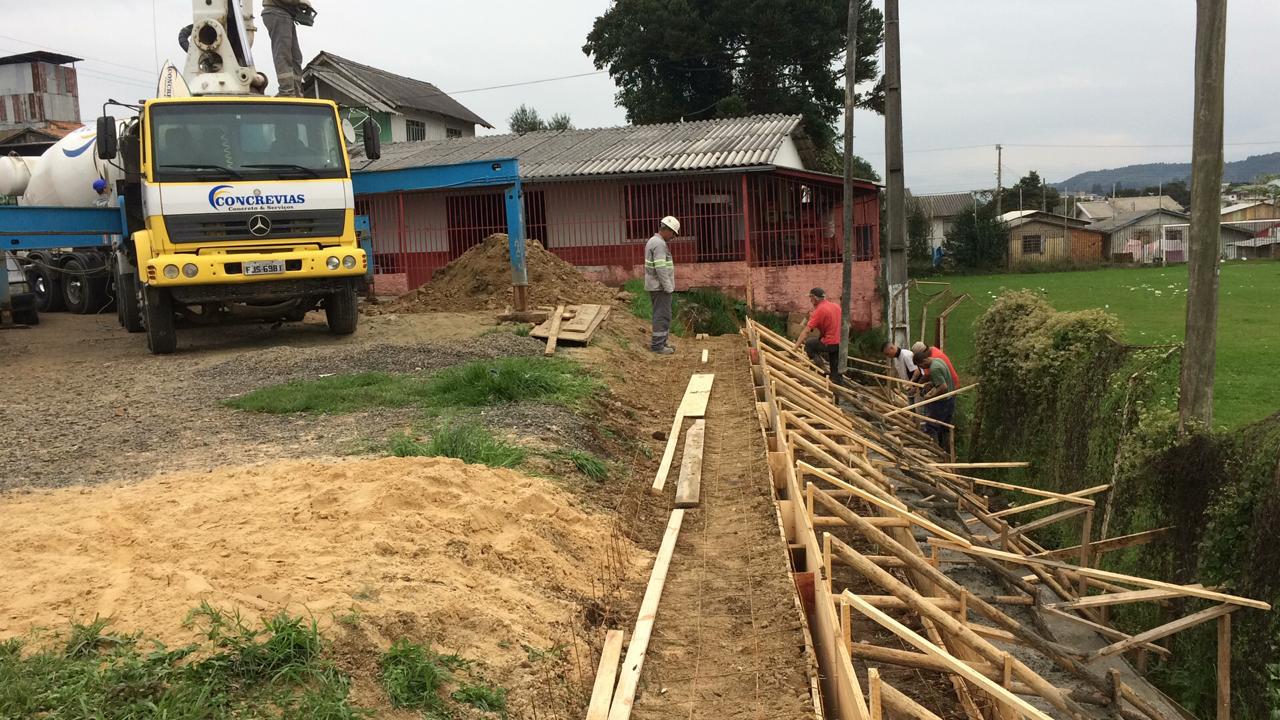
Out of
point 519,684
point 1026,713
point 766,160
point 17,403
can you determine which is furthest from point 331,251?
point 766,160

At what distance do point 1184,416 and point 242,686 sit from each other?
683cm

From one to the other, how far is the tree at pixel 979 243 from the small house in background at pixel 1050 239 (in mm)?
1090

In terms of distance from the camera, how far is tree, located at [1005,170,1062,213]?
210 feet

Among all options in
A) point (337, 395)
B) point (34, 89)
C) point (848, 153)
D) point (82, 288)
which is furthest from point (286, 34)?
point (34, 89)

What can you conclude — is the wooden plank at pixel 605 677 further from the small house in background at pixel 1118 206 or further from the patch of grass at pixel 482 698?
the small house in background at pixel 1118 206

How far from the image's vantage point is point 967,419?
14.2m

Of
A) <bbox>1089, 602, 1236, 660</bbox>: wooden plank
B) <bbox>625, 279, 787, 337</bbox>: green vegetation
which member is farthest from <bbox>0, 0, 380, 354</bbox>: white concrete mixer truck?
<bbox>1089, 602, 1236, 660</bbox>: wooden plank

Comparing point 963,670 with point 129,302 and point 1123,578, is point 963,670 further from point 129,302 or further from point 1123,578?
point 129,302

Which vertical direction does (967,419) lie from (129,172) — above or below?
below

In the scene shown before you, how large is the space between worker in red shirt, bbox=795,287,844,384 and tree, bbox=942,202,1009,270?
2970 centimetres

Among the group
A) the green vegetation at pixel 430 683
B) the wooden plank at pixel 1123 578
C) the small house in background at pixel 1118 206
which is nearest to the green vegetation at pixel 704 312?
the wooden plank at pixel 1123 578

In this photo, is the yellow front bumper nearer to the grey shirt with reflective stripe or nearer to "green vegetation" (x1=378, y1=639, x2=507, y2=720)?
the grey shirt with reflective stripe

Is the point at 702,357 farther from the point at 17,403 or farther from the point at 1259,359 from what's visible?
the point at 17,403

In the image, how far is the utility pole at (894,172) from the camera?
14805 mm
